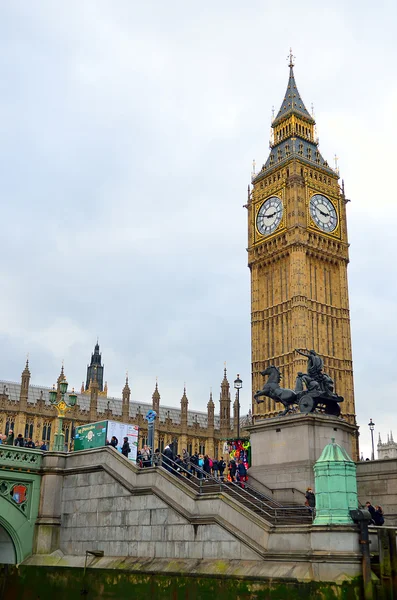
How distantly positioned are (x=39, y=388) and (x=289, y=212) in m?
36.5

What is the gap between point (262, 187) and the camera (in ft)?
273

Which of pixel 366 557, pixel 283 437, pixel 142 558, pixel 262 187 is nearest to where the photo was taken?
pixel 366 557

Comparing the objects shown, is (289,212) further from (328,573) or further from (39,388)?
(328,573)

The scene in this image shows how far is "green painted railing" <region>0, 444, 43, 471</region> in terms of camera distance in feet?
83.1

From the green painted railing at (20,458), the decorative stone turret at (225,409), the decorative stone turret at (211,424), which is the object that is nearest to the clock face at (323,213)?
the decorative stone turret at (225,409)

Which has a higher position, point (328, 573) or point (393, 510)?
point (393, 510)

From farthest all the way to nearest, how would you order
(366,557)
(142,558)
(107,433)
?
1. (107,433)
2. (142,558)
3. (366,557)

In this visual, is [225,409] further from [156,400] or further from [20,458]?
[20,458]

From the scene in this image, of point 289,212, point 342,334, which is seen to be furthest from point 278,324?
point 289,212

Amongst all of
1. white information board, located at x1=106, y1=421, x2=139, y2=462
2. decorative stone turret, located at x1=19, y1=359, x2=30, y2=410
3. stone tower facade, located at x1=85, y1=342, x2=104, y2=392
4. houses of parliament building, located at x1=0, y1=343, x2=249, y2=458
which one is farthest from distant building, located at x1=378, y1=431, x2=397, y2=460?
white information board, located at x1=106, y1=421, x2=139, y2=462

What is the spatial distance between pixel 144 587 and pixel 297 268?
2248 inches

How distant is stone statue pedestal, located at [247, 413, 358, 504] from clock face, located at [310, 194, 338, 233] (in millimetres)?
54494

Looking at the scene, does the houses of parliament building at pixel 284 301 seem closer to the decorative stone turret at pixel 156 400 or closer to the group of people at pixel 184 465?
the decorative stone turret at pixel 156 400

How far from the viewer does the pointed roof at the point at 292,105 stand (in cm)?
8684
